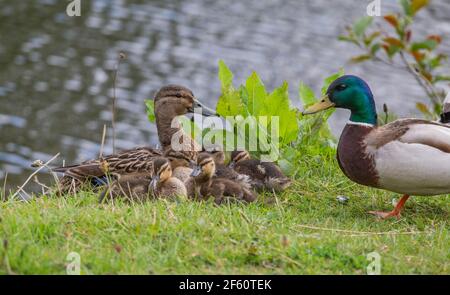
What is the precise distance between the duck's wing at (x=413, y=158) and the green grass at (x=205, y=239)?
0.30 metres

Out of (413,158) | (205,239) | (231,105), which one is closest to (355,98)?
(413,158)

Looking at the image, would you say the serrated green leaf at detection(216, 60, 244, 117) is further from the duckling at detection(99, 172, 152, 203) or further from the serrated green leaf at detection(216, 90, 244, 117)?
the duckling at detection(99, 172, 152, 203)

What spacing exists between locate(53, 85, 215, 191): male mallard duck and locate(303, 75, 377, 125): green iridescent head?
1.25m

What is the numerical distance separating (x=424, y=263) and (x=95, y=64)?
397 inches

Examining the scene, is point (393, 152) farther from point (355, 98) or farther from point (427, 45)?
point (427, 45)

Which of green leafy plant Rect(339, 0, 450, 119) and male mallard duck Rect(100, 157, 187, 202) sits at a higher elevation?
green leafy plant Rect(339, 0, 450, 119)

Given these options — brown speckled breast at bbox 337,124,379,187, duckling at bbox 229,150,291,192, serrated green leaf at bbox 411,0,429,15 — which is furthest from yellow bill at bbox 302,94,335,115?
serrated green leaf at bbox 411,0,429,15

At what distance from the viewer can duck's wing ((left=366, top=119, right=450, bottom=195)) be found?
599 centimetres

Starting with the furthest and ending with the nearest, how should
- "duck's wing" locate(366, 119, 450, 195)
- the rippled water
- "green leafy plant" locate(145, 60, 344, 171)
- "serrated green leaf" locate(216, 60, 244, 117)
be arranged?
the rippled water → "serrated green leaf" locate(216, 60, 244, 117) → "green leafy plant" locate(145, 60, 344, 171) → "duck's wing" locate(366, 119, 450, 195)

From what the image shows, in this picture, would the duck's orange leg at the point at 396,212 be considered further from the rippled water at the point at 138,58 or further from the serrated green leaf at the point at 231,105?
the rippled water at the point at 138,58

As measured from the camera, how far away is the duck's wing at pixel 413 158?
599cm

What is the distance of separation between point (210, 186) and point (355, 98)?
132 centimetres

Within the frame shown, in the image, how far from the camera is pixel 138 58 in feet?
47.7

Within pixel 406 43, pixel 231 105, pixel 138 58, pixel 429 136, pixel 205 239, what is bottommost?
pixel 138 58
